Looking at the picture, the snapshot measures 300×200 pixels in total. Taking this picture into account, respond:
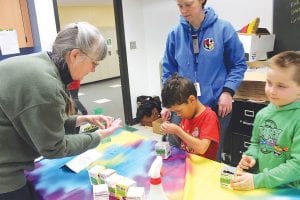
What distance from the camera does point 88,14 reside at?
791 centimetres

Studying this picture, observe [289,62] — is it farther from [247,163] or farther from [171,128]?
[171,128]

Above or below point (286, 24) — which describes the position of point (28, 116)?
below

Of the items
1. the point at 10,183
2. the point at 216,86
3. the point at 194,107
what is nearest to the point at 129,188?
the point at 10,183

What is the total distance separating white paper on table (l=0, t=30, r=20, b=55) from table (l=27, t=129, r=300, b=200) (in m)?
1.82

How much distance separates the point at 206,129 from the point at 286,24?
74.1 inches

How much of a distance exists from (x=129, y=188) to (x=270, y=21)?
2.55 metres

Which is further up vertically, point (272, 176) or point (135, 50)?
point (135, 50)

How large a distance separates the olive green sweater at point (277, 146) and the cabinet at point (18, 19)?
2.63 m

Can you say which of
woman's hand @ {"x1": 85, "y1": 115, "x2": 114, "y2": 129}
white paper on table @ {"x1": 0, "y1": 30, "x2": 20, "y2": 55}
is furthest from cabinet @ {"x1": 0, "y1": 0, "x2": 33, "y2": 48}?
woman's hand @ {"x1": 85, "y1": 115, "x2": 114, "y2": 129}

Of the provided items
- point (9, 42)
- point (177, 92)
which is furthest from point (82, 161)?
point (9, 42)

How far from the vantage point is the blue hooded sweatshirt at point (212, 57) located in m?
1.72

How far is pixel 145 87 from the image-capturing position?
4441 millimetres

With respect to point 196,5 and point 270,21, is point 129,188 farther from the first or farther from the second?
point 270,21

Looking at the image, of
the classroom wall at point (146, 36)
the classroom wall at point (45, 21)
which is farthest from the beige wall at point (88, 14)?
the classroom wall at point (45, 21)
